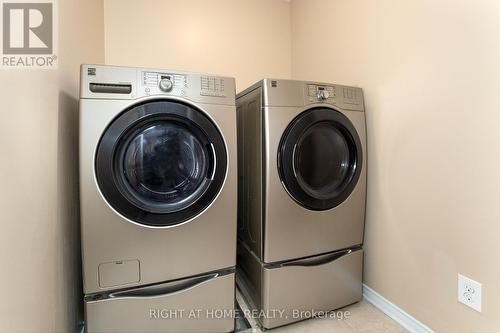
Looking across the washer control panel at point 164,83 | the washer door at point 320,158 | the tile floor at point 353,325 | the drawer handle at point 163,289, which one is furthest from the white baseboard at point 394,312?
the washer control panel at point 164,83

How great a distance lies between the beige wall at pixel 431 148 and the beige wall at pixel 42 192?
1579 millimetres

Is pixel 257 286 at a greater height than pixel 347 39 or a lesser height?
lesser

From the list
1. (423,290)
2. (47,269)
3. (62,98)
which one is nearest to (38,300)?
(47,269)

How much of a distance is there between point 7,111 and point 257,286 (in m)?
1.28

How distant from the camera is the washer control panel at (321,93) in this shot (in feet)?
4.47

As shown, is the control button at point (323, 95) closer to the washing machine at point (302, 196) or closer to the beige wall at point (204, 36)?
the washing machine at point (302, 196)

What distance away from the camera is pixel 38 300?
0.90 m

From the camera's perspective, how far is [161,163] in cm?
116

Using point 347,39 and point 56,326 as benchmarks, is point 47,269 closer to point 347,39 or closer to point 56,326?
point 56,326

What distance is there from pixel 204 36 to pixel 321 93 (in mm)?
1273

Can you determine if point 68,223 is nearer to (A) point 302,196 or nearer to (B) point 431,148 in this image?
(A) point 302,196

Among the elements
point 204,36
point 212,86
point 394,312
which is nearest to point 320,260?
point 394,312

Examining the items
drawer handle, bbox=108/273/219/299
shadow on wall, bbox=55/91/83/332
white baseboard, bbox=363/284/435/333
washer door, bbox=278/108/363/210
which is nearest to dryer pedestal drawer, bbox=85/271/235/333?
drawer handle, bbox=108/273/219/299

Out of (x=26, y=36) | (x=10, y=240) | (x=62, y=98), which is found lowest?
(x=10, y=240)
